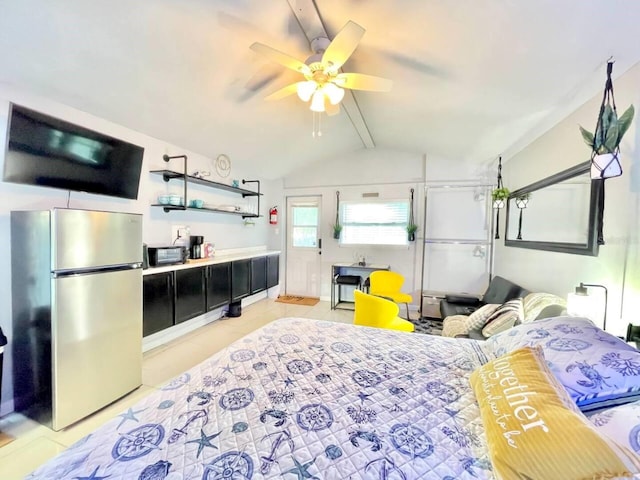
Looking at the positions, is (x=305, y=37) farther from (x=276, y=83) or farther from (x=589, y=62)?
(x=589, y=62)

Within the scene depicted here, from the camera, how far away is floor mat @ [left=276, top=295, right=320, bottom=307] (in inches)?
205

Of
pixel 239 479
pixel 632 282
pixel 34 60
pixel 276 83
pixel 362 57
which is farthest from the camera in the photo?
pixel 276 83

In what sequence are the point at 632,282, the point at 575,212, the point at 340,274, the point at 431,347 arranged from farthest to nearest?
the point at 340,274 → the point at 575,212 → the point at 431,347 → the point at 632,282

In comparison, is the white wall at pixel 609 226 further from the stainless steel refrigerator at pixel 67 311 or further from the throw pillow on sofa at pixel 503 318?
the stainless steel refrigerator at pixel 67 311

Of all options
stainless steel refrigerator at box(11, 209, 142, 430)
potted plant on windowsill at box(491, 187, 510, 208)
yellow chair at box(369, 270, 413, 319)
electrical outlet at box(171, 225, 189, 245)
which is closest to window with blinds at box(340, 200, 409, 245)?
yellow chair at box(369, 270, 413, 319)

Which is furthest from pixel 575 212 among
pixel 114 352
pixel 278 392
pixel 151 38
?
pixel 114 352

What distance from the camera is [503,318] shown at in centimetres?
230

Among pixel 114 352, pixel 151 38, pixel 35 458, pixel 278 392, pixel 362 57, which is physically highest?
pixel 362 57

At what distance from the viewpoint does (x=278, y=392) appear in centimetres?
124

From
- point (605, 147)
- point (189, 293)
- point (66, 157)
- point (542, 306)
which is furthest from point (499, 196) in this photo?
point (66, 157)

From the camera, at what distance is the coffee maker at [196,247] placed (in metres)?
3.72

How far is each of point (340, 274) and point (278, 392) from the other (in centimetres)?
414

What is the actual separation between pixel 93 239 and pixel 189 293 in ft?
4.47

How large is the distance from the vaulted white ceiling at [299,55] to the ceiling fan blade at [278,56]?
298 mm
